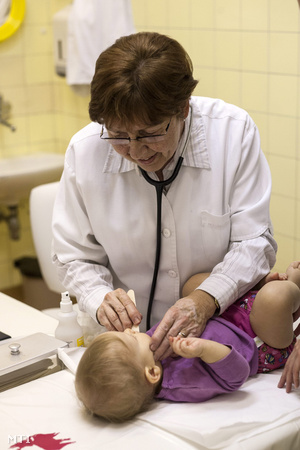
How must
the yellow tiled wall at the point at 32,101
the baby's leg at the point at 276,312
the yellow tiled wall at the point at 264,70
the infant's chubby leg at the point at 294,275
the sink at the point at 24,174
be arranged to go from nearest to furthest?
1. the baby's leg at the point at 276,312
2. the infant's chubby leg at the point at 294,275
3. the yellow tiled wall at the point at 264,70
4. the sink at the point at 24,174
5. the yellow tiled wall at the point at 32,101

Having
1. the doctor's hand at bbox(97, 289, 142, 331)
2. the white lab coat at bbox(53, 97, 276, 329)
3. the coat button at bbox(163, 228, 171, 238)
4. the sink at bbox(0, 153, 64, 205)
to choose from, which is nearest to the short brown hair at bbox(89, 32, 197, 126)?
the white lab coat at bbox(53, 97, 276, 329)

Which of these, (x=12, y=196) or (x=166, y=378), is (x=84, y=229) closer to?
(x=166, y=378)

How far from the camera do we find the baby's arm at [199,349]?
4.93ft

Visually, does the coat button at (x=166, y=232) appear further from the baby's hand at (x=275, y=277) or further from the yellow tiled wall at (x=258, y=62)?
the yellow tiled wall at (x=258, y=62)

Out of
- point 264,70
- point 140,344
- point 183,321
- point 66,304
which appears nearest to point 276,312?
point 183,321

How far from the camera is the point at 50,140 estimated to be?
4.37 m

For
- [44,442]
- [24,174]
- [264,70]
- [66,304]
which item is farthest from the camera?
[24,174]

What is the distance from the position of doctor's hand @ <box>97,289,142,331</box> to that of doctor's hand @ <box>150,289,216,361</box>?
0.31ft

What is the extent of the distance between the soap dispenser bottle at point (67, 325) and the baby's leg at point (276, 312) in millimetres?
493

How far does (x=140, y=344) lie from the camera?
61.5 inches

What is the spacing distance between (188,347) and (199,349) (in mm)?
27

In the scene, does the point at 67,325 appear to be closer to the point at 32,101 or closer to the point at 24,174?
the point at 24,174

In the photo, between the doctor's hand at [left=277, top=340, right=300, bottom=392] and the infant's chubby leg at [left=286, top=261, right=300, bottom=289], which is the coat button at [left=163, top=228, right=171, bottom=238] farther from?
the doctor's hand at [left=277, top=340, right=300, bottom=392]

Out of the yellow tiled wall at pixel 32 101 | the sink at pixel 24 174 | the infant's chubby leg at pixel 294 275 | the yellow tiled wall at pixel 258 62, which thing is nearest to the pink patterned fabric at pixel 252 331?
the infant's chubby leg at pixel 294 275
